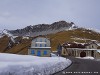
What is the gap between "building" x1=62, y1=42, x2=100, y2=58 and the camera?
119 m

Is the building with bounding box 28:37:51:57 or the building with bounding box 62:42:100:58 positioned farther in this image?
the building with bounding box 62:42:100:58

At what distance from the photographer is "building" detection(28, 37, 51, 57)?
290ft

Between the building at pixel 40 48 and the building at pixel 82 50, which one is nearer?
the building at pixel 40 48

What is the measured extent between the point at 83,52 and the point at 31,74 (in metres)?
107

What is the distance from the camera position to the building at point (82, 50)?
119438mm

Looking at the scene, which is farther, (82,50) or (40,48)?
(82,50)

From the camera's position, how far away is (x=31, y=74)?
1650cm

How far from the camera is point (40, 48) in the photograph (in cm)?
8962

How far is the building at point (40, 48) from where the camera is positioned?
290ft

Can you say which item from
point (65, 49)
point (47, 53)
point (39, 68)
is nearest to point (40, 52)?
point (47, 53)

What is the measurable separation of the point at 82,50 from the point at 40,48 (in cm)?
3670

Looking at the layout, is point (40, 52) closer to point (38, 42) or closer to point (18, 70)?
point (38, 42)

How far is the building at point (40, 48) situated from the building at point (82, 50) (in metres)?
31.2

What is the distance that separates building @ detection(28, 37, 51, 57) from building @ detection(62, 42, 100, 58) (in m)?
31.2
